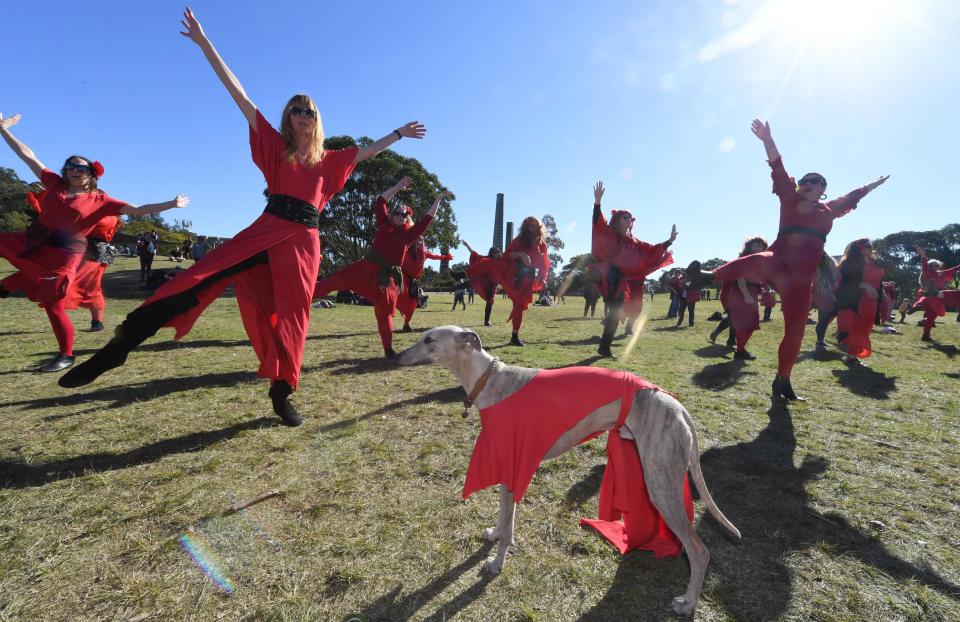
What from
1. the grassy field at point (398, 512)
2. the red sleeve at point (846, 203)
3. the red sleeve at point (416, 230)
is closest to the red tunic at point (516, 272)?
the red sleeve at point (416, 230)

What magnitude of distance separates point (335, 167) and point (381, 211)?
12.0 feet

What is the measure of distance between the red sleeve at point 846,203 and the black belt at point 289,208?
23.2 feet

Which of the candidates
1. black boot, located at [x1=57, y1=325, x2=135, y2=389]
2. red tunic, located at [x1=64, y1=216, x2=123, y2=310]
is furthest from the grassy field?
red tunic, located at [x1=64, y1=216, x2=123, y2=310]

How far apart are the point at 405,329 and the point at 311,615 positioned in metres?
9.74

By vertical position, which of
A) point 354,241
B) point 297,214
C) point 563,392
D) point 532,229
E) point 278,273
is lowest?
point 563,392

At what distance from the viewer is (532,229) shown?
9.97m

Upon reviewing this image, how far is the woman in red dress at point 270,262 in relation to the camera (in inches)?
141

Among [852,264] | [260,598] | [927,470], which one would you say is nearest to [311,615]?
[260,598]

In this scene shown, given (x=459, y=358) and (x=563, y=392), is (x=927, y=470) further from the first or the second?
(x=459, y=358)

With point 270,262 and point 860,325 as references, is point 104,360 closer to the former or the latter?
point 270,262

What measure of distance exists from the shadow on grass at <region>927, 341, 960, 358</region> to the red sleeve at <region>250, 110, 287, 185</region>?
1632cm

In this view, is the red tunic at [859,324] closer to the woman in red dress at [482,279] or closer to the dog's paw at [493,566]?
the woman in red dress at [482,279]

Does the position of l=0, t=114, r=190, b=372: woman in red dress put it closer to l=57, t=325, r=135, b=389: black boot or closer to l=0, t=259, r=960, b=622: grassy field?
l=0, t=259, r=960, b=622: grassy field

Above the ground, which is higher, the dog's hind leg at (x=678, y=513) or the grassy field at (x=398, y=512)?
the dog's hind leg at (x=678, y=513)
